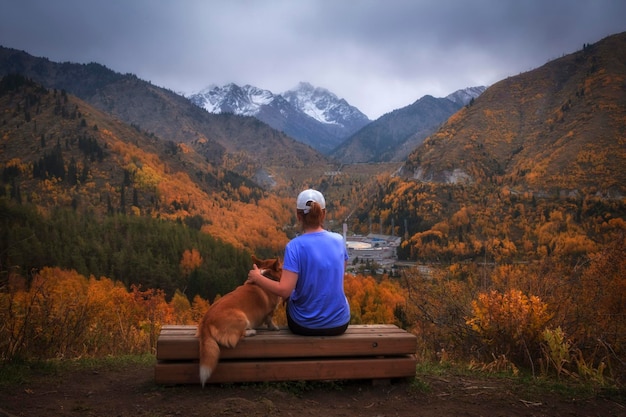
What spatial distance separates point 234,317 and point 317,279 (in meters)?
1.07

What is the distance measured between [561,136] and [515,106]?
48.5 m

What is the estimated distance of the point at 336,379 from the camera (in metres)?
5.66

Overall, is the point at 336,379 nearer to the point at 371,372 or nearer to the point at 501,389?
the point at 371,372

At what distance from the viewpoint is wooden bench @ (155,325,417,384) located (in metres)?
5.35

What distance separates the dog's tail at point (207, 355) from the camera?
195 inches

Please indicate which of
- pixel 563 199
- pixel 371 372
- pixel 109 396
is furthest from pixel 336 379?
pixel 563 199

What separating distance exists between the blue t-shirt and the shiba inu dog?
312mm

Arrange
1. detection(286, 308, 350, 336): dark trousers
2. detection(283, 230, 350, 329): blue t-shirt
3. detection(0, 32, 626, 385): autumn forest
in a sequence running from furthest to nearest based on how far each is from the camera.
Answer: detection(0, 32, 626, 385): autumn forest, detection(286, 308, 350, 336): dark trousers, detection(283, 230, 350, 329): blue t-shirt

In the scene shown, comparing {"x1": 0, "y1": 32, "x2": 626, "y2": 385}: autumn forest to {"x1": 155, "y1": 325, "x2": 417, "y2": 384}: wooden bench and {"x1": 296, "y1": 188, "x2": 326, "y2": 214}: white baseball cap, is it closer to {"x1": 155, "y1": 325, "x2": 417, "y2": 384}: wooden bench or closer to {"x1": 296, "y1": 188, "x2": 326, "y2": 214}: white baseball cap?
{"x1": 155, "y1": 325, "x2": 417, "y2": 384}: wooden bench

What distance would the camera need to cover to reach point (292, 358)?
554 centimetres

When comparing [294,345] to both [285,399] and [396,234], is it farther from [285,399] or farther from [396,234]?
[396,234]

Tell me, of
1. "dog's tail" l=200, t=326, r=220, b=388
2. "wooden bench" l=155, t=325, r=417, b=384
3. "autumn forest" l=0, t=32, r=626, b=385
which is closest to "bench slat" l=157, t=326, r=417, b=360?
"wooden bench" l=155, t=325, r=417, b=384

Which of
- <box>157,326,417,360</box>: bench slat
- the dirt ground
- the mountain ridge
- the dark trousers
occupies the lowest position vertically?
the dirt ground

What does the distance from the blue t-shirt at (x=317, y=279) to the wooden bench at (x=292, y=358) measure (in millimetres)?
246
